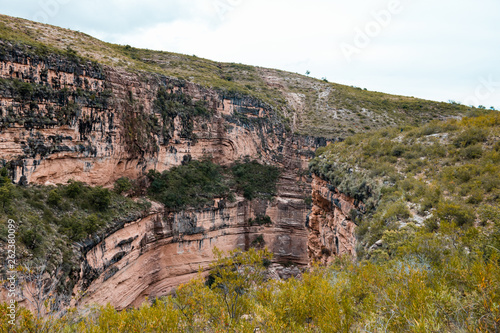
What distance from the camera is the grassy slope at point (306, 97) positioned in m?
46.8

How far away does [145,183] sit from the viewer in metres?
32.0

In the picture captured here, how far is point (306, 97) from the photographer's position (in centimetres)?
5856

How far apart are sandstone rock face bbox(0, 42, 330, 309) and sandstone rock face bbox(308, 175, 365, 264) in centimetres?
1334

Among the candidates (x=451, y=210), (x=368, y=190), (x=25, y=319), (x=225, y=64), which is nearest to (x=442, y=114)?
(x=225, y=64)

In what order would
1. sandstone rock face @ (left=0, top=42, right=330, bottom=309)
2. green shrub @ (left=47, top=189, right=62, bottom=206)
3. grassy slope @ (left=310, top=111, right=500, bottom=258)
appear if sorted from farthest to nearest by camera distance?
sandstone rock face @ (left=0, top=42, right=330, bottom=309) → green shrub @ (left=47, top=189, right=62, bottom=206) → grassy slope @ (left=310, top=111, right=500, bottom=258)

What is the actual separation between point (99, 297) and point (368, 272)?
21.1 m

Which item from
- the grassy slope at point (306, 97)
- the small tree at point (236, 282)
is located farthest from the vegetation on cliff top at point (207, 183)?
the small tree at point (236, 282)

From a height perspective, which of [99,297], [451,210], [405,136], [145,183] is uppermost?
[405,136]

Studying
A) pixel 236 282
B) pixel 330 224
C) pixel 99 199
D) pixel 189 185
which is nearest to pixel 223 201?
pixel 189 185

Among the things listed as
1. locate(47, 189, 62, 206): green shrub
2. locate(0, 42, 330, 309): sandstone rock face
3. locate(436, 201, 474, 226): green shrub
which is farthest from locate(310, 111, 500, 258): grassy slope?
locate(47, 189, 62, 206): green shrub

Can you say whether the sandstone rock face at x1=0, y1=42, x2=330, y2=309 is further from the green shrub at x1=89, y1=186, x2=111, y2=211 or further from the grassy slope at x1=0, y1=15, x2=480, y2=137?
the grassy slope at x1=0, y1=15, x2=480, y2=137

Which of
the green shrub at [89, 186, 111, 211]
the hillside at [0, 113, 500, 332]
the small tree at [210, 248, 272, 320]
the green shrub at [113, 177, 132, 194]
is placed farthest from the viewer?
the green shrub at [113, 177, 132, 194]

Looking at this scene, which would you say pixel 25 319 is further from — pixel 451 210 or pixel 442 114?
pixel 442 114

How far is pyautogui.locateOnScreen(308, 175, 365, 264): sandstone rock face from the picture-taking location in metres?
16.6
